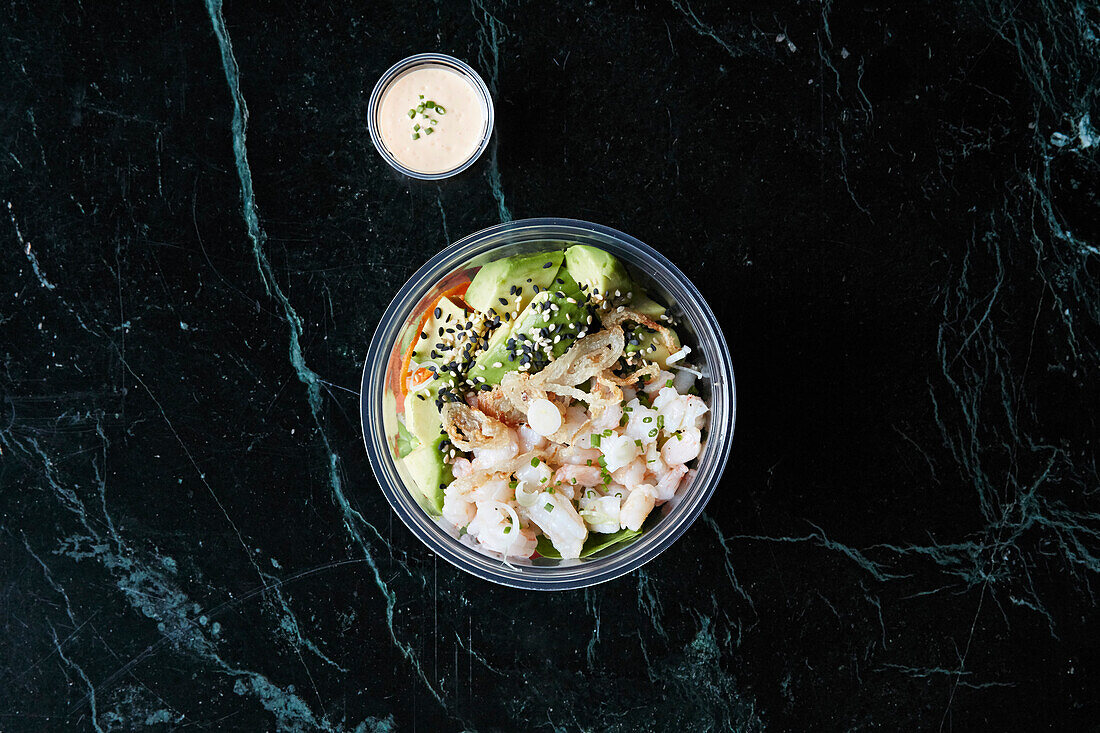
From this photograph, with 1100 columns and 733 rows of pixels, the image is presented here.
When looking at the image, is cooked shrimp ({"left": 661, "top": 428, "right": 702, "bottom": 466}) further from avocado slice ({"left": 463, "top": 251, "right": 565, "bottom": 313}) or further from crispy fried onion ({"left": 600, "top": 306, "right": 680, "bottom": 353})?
avocado slice ({"left": 463, "top": 251, "right": 565, "bottom": 313})

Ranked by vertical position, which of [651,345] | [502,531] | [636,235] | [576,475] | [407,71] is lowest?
[502,531]

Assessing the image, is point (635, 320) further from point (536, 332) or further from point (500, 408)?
point (500, 408)

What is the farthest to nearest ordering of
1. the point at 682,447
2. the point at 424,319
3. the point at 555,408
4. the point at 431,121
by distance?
the point at 431,121 → the point at 424,319 → the point at 682,447 → the point at 555,408

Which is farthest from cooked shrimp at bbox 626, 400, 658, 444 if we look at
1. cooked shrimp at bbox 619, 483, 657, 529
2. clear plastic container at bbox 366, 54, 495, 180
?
clear plastic container at bbox 366, 54, 495, 180

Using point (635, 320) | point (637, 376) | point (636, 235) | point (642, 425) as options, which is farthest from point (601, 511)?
point (636, 235)

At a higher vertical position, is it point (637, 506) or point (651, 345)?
point (651, 345)

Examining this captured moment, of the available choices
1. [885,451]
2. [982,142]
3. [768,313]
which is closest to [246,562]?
[768,313]

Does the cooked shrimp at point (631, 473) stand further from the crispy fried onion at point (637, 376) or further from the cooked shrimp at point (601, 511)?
the crispy fried onion at point (637, 376)
